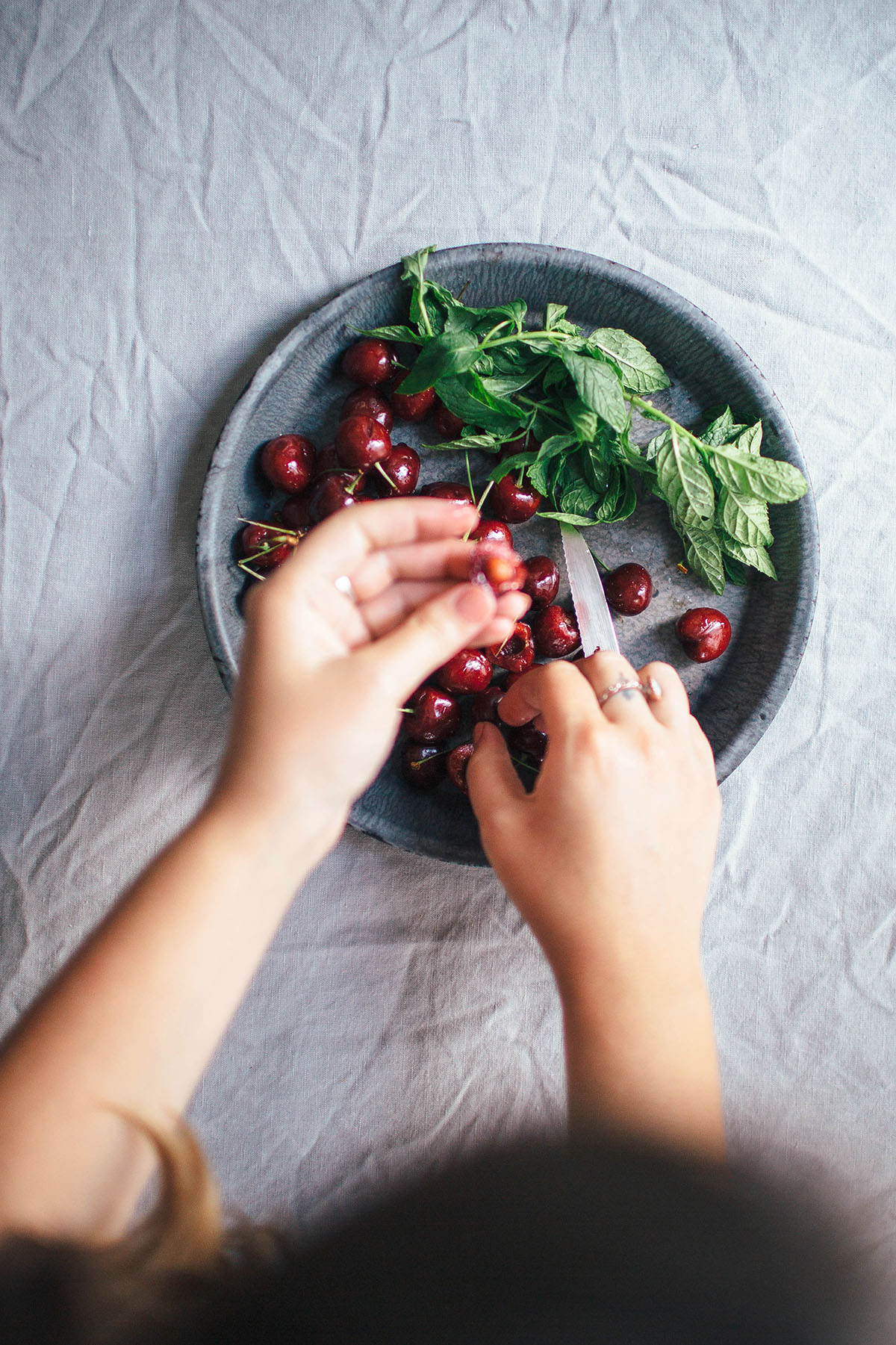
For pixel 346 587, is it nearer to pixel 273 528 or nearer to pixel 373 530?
pixel 373 530

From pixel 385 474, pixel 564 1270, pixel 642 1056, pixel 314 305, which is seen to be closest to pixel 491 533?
pixel 385 474

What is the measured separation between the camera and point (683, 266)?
39.1 inches

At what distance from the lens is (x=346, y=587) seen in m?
0.67

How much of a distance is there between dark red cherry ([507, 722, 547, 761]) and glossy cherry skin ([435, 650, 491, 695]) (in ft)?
0.20

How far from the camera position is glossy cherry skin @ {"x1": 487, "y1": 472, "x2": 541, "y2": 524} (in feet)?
2.90

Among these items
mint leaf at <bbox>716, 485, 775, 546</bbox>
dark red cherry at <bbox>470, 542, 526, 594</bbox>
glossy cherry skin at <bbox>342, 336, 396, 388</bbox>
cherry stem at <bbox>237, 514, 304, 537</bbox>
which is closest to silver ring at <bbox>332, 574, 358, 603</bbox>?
dark red cherry at <bbox>470, 542, 526, 594</bbox>

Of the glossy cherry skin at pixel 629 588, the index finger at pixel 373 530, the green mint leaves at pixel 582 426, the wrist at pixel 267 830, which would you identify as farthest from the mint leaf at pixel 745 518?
the wrist at pixel 267 830

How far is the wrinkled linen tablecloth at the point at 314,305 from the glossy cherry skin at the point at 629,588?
0.82 ft

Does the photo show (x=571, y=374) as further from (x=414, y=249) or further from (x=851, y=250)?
(x=851, y=250)

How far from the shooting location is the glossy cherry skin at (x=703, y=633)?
90 centimetres

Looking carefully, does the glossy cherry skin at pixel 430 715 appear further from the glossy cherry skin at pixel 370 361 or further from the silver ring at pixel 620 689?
the glossy cherry skin at pixel 370 361

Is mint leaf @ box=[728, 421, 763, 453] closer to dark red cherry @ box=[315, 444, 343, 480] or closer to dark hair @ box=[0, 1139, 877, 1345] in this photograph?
dark red cherry @ box=[315, 444, 343, 480]

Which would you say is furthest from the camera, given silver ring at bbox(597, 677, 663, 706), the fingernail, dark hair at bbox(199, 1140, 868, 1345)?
silver ring at bbox(597, 677, 663, 706)

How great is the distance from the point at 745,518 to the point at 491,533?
0.88ft
